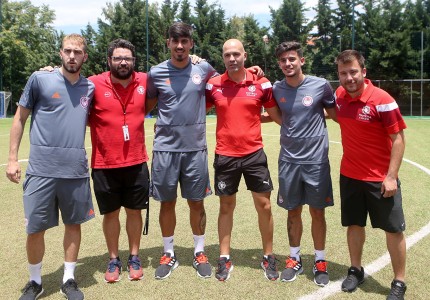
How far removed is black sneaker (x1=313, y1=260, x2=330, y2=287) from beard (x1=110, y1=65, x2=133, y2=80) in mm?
2505

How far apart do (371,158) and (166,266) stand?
216 cm

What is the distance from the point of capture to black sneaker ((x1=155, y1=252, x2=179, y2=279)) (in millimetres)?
4176

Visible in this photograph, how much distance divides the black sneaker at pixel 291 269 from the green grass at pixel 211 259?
7 centimetres

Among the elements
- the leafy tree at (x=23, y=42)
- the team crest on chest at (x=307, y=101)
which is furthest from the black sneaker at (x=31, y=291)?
the leafy tree at (x=23, y=42)

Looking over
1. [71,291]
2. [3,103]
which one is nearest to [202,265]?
[71,291]

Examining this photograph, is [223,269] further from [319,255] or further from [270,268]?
[319,255]

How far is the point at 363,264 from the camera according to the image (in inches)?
172

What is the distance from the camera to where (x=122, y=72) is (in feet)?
13.4

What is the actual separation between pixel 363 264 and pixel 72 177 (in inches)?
114

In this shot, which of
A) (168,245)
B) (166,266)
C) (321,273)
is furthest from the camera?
(168,245)

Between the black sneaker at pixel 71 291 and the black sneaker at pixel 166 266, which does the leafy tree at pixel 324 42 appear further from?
the black sneaker at pixel 71 291

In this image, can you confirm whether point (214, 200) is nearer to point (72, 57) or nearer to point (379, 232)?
point (379, 232)

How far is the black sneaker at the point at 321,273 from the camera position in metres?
3.96

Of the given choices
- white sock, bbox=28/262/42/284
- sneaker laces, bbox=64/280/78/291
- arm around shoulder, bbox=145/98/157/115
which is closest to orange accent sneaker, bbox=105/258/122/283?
sneaker laces, bbox=64/280/78/291
